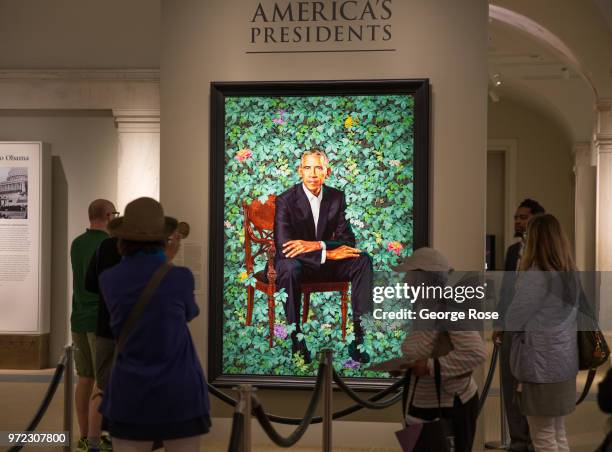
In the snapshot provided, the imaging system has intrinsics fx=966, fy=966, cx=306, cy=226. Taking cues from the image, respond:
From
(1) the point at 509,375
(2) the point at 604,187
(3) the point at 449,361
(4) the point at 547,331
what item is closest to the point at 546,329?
(4) the point at 547,331

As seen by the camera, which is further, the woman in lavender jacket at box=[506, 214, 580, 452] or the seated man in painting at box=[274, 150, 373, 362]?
the seated man in painting at box=[274, 150, 373, 362]

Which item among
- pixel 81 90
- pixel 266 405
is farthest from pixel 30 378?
pixel 266 405

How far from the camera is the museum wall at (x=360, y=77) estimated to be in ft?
21.4

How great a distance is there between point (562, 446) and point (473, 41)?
2800 mm

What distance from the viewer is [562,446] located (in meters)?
5.18

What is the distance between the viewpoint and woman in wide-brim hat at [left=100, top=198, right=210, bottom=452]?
358cm

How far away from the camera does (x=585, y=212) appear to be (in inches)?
688

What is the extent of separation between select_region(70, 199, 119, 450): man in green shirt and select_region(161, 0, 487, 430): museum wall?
530 mm

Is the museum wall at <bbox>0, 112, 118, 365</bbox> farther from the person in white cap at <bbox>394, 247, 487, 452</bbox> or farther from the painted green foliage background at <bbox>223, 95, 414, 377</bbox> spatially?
the person in white cap at <bbox>394, 247, 487, 452</bbox>

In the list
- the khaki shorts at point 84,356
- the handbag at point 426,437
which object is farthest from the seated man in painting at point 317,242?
the handbag at point 426,437

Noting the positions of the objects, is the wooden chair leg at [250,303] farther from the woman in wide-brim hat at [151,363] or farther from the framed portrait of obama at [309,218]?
the woman in wide-brim hat at [151,363]

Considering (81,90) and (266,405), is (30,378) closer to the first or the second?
(81,90)

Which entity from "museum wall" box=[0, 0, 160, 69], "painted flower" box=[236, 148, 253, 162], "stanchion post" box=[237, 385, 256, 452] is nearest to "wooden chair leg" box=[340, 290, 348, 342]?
"painted flower" box=[236, 148, 253, 162]

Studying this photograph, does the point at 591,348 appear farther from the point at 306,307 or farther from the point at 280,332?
the point at 280,332
